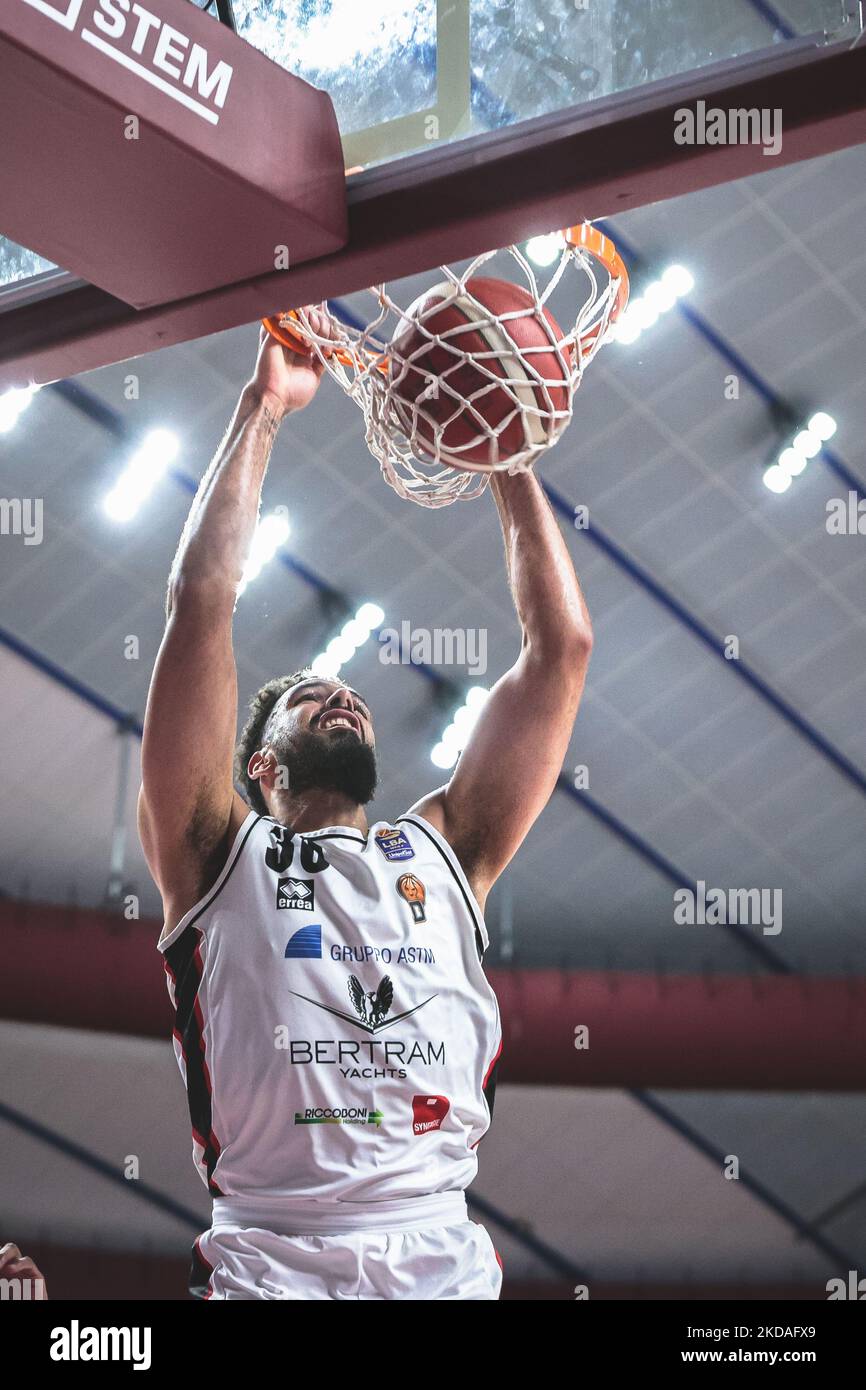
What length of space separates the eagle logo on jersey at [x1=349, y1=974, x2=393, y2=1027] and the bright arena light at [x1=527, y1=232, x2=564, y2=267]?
172 cm

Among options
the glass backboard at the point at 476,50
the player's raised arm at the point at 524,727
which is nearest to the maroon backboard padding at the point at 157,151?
the glass backboard at the point at 476,50

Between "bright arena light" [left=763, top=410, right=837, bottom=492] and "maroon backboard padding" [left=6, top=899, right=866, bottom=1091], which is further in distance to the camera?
"maroon backboard padding" [left=6, top=899, right=866, bottom=1091]

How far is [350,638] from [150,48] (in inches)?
274

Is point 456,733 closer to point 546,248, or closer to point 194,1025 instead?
point 546,248

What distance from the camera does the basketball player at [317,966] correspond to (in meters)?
2.77

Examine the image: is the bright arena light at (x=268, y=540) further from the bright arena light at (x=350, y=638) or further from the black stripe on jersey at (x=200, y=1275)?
the black stripe on jersey at (x=200, y=1275)

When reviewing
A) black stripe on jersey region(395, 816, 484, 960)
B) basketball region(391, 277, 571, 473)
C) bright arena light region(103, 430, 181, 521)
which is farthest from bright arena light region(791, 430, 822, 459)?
black stripe on jersey region(395, 816, 484, 960)

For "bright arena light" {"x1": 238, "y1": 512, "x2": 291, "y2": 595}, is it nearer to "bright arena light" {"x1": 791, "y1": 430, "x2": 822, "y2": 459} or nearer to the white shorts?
"bright arena light" {"x1": 791, "y1": 430, "x2": 822, "y2": 459}

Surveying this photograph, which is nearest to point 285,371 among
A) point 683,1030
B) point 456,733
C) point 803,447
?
point 803,447

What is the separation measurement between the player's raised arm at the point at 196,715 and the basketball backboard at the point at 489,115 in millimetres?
435

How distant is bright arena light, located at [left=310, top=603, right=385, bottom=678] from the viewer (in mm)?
9367

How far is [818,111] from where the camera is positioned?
8.07ft
